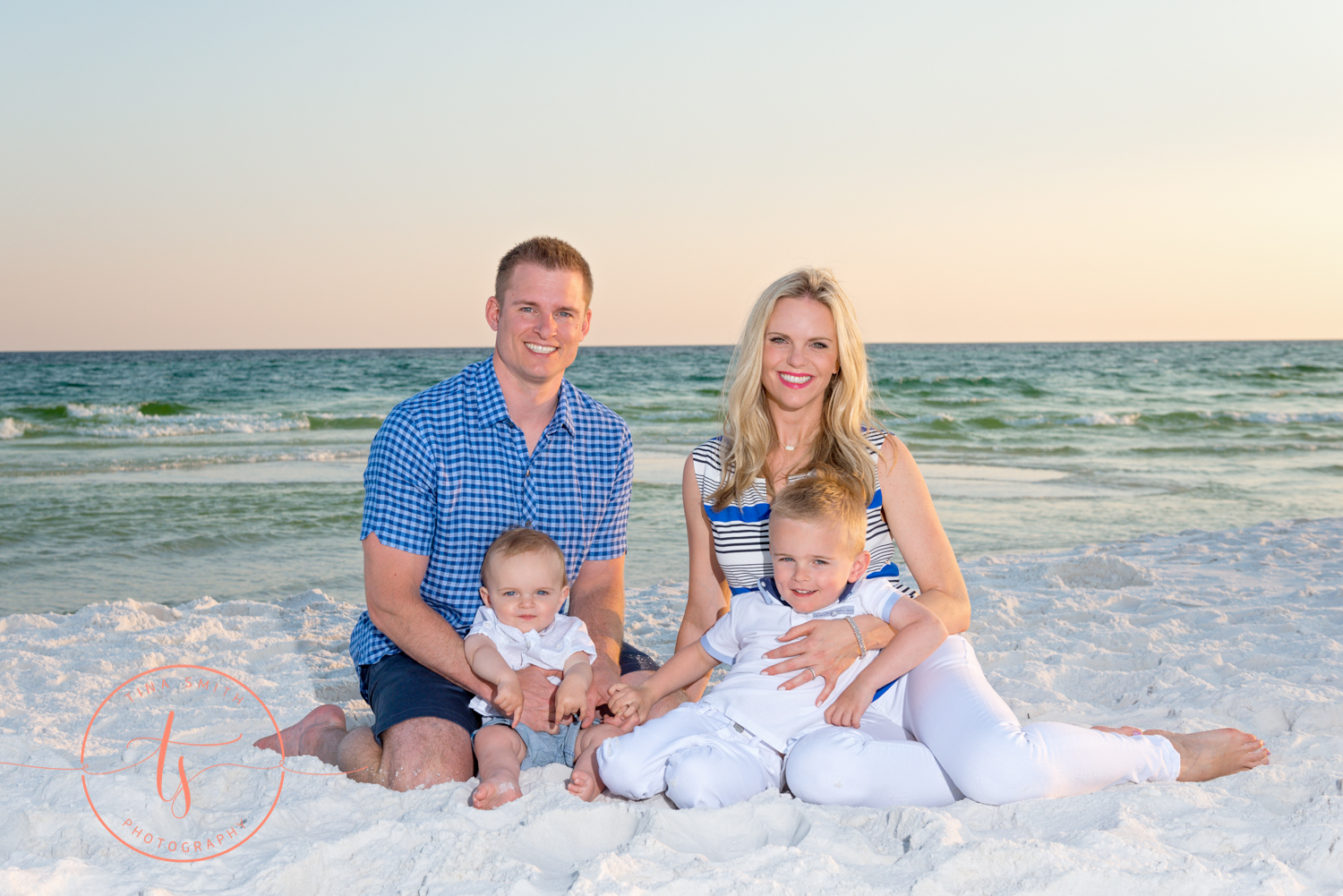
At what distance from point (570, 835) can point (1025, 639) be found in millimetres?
2866

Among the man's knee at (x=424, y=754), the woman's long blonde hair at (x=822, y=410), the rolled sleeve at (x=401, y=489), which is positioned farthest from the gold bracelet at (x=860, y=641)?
the rolled sleeve at (x=401, y=489)

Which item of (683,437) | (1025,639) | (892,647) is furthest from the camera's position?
(683,437)

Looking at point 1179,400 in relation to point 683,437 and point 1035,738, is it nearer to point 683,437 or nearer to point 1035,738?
point 683,437

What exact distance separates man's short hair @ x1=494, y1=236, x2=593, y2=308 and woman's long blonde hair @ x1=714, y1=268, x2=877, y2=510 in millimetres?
645

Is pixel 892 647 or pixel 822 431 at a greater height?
pixel 822 431

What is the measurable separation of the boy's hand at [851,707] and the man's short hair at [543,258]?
1.65 metres

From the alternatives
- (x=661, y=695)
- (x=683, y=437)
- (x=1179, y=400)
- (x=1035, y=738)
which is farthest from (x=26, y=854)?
(x=1179, y=400)

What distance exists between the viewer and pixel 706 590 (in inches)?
134

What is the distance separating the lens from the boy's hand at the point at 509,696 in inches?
110

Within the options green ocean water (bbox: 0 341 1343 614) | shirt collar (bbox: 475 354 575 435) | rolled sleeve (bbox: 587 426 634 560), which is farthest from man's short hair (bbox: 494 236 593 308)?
green ocean water (bbox: 0 341 1343 614)

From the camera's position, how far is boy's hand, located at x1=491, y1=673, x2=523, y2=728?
279 centimetres

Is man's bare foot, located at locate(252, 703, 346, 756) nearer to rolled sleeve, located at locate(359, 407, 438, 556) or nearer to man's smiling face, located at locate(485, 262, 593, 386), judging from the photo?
rolled sleeve, located at locate(359, 407, 438, 556)

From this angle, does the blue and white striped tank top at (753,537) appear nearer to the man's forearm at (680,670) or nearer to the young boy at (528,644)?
the man's forearm at (680,670)

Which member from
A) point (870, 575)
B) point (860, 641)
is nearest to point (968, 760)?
point (860, 641)
